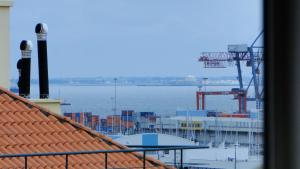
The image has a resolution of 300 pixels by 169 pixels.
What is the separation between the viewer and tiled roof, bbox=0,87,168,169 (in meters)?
5.63

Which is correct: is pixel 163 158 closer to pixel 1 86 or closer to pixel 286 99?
pixel 1 86

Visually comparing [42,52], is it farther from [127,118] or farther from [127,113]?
[127,113]

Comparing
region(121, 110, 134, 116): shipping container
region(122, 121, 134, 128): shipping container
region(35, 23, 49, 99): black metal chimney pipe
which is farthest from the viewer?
region(121, 110, 134, 116): shipping container

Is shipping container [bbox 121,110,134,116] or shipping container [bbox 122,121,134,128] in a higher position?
shipping container [bbox 121,110,134,116]

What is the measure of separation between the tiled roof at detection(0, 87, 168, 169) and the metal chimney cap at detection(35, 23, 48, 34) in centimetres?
124

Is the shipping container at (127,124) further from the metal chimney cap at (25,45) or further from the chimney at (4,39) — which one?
the chimney at (4,39)

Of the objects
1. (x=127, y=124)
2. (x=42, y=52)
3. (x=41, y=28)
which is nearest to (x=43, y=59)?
(x=42, y=52)

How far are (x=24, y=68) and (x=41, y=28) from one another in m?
0.40

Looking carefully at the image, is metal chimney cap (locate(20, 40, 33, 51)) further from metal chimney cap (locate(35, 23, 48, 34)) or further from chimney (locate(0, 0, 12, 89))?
chimney (locate(0, 0, 12, 89))

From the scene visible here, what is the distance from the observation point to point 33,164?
17.3ft

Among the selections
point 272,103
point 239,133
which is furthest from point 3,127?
point 239,133

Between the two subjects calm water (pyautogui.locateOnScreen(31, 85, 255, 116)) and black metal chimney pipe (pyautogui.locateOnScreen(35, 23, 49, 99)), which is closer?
black metal chimney pipe (pyautogui.locateOnScreen(35, 23, 49, 99))

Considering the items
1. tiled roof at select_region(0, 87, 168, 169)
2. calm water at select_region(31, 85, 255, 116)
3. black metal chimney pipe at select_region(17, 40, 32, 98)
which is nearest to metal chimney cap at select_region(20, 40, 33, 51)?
black metal chimney pipe at select_region(17, 40, 32, 98)

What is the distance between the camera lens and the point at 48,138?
607 cm
